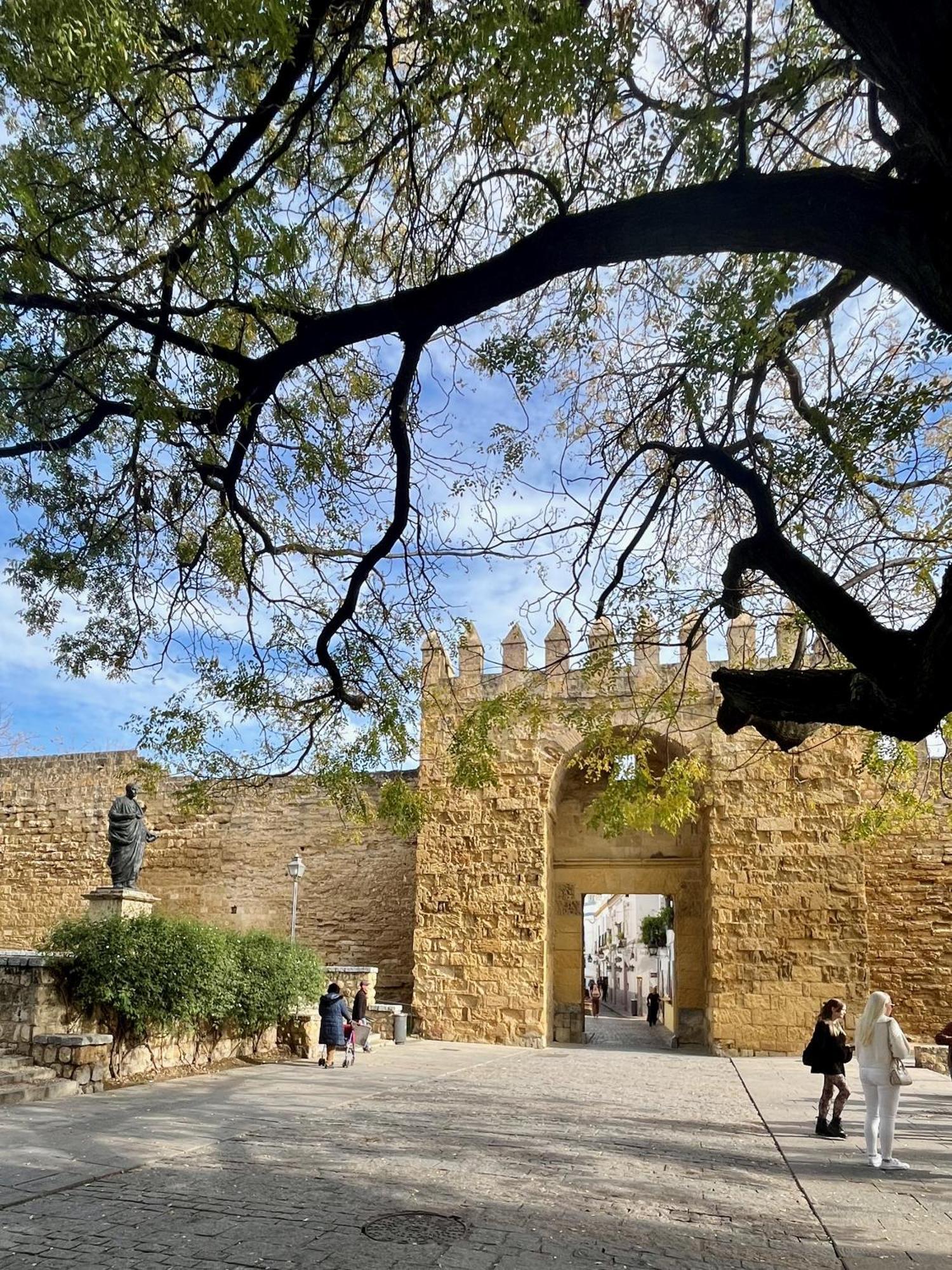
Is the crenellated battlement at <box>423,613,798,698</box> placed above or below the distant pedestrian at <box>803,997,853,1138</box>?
above

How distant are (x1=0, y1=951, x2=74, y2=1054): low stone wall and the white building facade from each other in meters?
17.6

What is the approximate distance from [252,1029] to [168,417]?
31.0ft

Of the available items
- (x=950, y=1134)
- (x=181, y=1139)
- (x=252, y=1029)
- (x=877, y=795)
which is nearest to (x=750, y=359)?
(x=181, y=1139)

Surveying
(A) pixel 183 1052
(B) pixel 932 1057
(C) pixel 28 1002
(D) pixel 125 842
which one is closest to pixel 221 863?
(D) pixel 125 842

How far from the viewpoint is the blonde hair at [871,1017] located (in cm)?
706

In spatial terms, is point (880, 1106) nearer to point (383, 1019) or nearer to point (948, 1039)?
point (948, 1039)

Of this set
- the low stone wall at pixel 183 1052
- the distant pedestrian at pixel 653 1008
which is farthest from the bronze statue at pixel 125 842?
the distant pedestrian at pixel 653 1008

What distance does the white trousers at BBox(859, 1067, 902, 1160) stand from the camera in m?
6.71

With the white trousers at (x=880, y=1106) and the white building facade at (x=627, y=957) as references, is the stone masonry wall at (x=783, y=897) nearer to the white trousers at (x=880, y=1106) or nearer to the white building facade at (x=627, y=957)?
the white trousers at (x=880, y=1106)

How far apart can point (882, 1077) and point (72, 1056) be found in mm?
6872

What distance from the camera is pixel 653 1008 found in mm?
26469

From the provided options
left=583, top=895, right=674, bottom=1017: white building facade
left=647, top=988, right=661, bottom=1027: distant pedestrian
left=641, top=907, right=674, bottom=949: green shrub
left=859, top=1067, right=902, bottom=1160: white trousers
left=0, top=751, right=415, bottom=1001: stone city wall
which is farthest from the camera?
left=583, top=895, right=674, bottom=1017: white building facade

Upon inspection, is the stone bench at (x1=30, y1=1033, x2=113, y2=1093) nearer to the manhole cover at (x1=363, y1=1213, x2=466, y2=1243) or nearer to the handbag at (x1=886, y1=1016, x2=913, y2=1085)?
the manhole cover at (x1=363, y1=1213, x2=466, y2=1243)

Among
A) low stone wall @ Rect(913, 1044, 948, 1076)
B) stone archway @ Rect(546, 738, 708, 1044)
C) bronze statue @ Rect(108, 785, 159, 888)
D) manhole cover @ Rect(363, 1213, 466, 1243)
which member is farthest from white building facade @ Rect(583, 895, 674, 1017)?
manhole cover @ Rect(363, 1213, 466, 1243)
